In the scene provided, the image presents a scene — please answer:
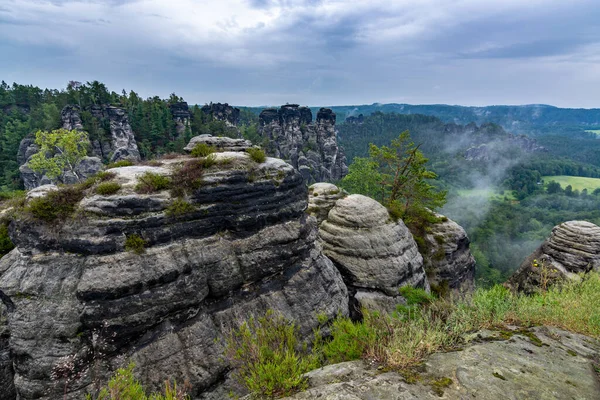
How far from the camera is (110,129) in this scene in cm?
8175

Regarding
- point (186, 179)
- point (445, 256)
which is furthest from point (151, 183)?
point (445, 256)

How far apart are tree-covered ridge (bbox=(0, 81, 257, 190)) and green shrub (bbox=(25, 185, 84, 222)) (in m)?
76.5

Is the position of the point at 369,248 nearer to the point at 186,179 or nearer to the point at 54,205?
the point at 186,179

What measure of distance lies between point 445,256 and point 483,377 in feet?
76.9

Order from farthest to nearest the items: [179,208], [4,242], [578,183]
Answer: [578,183]
[4,242]
[179,208]

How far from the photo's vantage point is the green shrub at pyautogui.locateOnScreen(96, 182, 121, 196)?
1236 centimetres

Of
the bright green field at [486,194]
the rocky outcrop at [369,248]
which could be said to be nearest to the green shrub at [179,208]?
the rocky outcrop at [369,248]

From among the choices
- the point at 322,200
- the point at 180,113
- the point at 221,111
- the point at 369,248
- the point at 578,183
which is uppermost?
the point at 221,111

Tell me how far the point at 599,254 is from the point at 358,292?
19105 mm

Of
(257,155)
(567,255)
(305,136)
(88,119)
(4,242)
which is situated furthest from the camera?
(305,136)

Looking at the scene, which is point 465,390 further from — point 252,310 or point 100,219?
point 100,219

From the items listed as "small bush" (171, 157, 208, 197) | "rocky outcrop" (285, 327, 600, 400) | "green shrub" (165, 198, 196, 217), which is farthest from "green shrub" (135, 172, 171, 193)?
"rocky outcrop" (285, 327, 600, 400)

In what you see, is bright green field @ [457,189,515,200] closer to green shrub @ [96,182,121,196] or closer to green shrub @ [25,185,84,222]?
green shrub @ [96,182,121,196]

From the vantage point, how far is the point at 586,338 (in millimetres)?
7871
